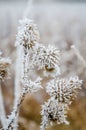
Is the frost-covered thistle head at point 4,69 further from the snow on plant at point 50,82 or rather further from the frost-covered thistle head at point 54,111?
the frost-covered thistle head at point 54,111

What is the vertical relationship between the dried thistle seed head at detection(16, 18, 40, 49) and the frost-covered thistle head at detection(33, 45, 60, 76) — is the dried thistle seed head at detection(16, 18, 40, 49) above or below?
above

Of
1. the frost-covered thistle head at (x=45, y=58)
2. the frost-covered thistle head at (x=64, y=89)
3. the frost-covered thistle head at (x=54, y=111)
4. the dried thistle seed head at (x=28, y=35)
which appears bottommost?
the frost-covered thistle head at (x=54, y=111)

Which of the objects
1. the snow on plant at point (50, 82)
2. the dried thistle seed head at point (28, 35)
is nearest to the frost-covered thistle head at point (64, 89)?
the snow on plant at point (50, 82)

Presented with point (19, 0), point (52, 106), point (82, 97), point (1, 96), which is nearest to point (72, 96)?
point (52, 106)

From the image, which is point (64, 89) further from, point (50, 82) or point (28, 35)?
point (28, 35)

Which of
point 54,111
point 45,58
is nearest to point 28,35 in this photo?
point 45,58

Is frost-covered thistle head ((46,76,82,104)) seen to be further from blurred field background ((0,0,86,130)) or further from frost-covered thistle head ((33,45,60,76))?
blurred field background ((0,0,86,130))

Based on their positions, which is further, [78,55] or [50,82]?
[78,55]

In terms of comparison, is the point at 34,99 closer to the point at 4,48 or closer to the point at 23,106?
the point at 23,106

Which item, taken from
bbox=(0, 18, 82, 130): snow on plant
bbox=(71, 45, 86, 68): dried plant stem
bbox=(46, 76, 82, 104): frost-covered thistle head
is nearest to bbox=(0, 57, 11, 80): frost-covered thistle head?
bbox=(0, 18, 82, 130): snow on plant
